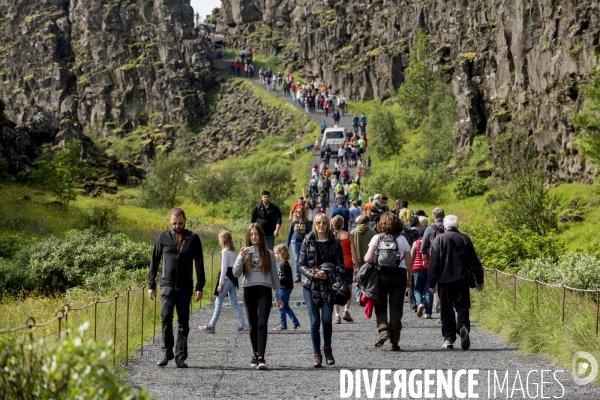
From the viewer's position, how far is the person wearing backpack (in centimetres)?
1279

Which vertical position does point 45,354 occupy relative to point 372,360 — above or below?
above

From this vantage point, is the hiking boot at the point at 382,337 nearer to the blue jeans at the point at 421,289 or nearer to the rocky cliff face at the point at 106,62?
the blue jeans at the point at 421,289

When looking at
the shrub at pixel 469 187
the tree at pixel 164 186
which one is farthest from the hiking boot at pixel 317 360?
the tree at pixel 164 186

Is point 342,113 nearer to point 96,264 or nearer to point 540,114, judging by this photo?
point 540,114

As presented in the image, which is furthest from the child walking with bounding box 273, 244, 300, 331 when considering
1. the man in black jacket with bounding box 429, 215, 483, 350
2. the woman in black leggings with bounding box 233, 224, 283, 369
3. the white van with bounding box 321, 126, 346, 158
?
the white van with bounding box 321, 126, 346, 158

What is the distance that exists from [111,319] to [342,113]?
71.3 meters

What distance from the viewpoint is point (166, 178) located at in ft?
190

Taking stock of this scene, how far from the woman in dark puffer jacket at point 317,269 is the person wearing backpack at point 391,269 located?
90 centimetres

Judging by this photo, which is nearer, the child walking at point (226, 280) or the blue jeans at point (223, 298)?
the child walking at point (226, 280)

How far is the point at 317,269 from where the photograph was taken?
1184 centimetres

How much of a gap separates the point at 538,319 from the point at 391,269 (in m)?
2.26

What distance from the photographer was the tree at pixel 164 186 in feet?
188

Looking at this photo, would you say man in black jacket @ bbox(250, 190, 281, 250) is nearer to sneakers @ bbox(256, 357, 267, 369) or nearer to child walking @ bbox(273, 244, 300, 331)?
child walking @ bbox(273, 244, 300, 331)

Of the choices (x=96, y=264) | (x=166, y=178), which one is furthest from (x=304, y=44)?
(x=96, y=264)
